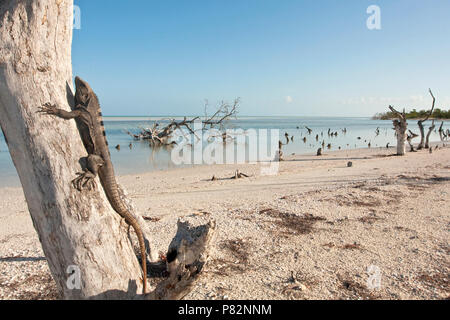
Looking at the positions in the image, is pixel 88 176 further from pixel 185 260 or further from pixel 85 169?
pixel 185 260

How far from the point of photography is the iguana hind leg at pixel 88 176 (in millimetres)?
2426

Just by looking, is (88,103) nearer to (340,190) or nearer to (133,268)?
(133,268)

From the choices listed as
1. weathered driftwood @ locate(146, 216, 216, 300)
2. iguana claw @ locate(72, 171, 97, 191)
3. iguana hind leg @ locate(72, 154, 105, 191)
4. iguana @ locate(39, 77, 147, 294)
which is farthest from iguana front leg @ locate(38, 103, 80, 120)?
weathered driftwood @ locate(146, 216, 216, 300)

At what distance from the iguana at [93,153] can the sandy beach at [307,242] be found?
142 centimetres

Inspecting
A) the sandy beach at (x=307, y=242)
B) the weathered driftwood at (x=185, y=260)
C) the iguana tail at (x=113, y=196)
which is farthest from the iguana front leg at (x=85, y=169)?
the sandy beach at (x=307, y=242)

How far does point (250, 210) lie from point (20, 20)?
540cm

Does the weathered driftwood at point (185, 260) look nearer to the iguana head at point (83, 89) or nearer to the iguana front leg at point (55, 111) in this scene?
the iguana front leg at point (55, 111)

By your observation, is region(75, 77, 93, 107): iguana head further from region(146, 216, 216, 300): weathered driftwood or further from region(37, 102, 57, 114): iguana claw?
region(146, 216, 216, 300): weathered driftwood

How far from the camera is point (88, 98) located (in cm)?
321

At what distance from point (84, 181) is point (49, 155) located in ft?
1.13

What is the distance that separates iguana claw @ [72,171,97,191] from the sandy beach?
1.80 metres

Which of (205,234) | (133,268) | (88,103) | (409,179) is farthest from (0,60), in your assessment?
(409,179)

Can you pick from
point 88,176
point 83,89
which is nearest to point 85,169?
point 88,176

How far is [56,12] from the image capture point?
244 centimetres
